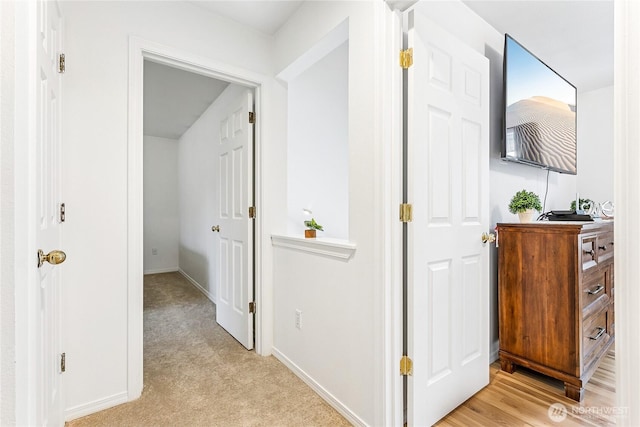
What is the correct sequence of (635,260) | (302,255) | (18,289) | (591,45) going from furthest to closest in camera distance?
(591,45)
(302,255)
(18,289)
(635,260)

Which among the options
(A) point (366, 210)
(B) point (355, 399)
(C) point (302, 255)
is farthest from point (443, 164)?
(B) point (355, 399)

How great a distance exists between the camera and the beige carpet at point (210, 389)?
5.12 ft

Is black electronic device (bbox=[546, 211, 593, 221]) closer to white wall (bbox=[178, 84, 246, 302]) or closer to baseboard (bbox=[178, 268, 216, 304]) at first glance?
white wall (bbox=[178, 84, 246, 302])

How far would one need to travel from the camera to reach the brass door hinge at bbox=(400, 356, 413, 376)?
1.41 metres

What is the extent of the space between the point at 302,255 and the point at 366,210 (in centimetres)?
65

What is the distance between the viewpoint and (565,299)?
5.78 feet

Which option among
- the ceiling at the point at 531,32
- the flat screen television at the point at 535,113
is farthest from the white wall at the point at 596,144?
the flat screen television at the point at 535,113

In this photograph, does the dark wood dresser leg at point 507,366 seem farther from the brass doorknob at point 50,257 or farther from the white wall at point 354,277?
the brass doorknob at point 50,257

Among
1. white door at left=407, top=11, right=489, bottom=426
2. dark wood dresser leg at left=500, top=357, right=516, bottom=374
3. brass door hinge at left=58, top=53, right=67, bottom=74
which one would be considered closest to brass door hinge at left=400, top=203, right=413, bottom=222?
white door at left=407, top=11, right=489, bottom=426

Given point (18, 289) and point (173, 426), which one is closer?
point (18, 289)

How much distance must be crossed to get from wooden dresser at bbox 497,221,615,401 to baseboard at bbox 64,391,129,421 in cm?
242

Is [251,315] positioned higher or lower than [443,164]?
lower

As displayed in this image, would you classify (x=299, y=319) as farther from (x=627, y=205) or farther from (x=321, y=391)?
(x=627, y=205)

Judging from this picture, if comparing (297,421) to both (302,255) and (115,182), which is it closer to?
(302,255)
